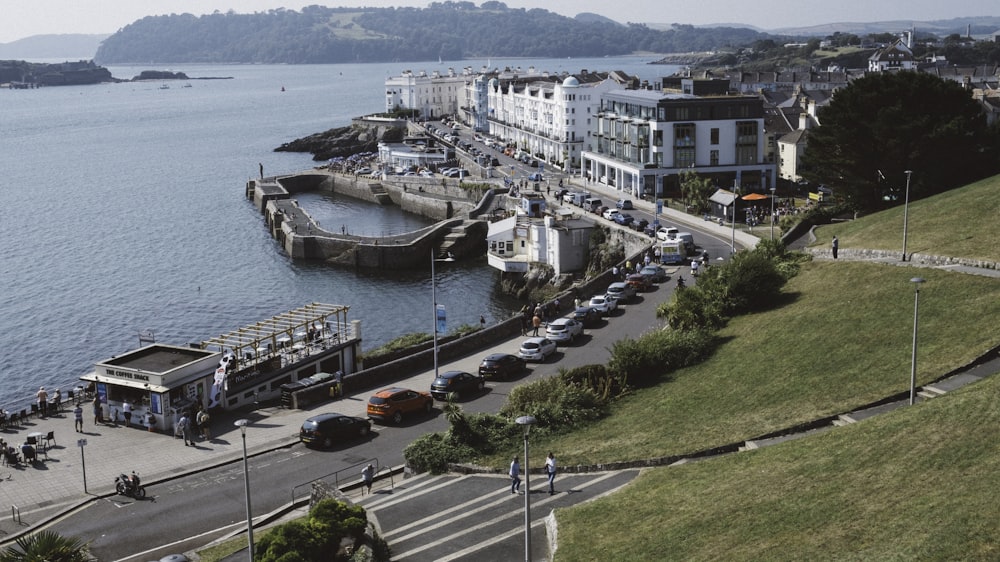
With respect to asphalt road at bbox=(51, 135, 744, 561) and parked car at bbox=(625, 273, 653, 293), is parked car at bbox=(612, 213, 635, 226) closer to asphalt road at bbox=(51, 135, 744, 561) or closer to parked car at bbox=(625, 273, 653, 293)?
parked car at bbox=(625, 273, 653, 293)

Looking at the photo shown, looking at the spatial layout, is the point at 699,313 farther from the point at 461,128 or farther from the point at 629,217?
the point at 461,128

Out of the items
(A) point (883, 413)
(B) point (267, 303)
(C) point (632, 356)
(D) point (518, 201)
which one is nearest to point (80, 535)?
(C) point (632, 356)

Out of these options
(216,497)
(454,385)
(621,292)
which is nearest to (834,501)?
(216,497)

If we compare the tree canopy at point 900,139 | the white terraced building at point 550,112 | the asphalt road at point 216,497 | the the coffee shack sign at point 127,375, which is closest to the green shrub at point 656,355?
the asphalt road at point 216,497

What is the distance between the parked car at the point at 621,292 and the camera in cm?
5053

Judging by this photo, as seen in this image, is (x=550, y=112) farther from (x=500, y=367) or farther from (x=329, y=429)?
(x=329, y=429)

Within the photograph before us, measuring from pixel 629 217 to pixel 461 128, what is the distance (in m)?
96.0

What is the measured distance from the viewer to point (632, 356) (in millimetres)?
35594

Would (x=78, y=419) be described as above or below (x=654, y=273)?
below

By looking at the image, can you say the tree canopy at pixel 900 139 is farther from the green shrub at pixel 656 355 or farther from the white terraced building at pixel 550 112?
the white terraced building at pixel 550 112

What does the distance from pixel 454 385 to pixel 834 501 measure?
19430 mm

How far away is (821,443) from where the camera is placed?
24266 mm

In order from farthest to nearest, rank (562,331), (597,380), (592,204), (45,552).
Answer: (592,204) → (562,331) → (597,380) → (45,552)

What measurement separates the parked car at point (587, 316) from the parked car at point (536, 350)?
4.82 m
